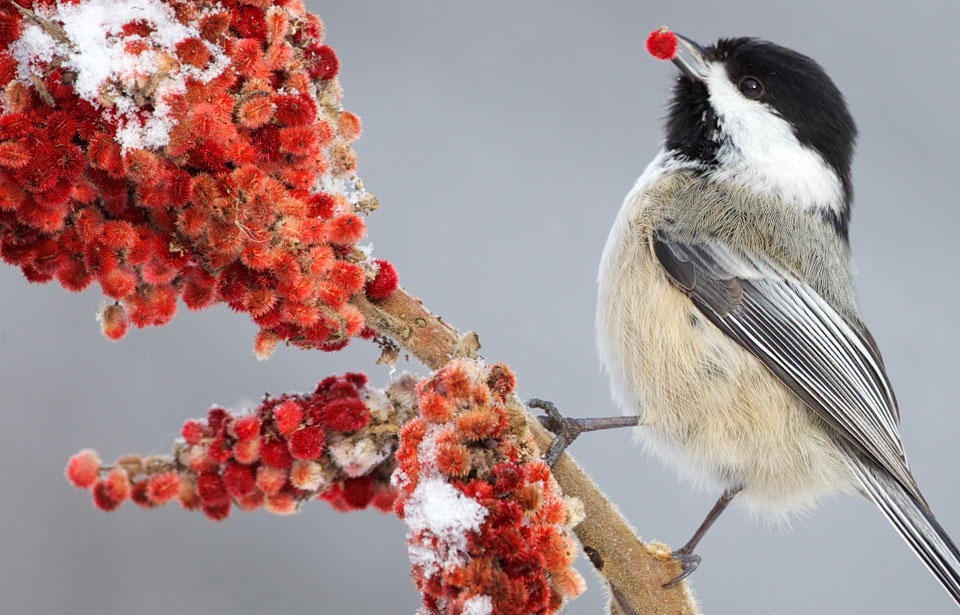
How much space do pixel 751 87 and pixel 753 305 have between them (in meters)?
0.49

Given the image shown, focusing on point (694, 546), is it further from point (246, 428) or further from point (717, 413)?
point (246, 428)

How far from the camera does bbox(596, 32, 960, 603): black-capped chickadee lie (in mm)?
1412

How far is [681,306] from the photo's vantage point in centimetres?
148

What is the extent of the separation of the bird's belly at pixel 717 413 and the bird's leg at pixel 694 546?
0.02 metres

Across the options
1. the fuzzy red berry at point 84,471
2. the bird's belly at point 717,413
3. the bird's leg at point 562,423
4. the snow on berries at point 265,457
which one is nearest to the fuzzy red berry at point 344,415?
the snow on berries at point 265,457

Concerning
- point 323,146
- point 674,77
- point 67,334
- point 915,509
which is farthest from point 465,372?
point 67,334

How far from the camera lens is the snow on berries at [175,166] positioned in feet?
2.56

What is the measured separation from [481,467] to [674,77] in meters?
1.29

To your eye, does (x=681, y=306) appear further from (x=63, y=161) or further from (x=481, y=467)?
(x=63, y=161)

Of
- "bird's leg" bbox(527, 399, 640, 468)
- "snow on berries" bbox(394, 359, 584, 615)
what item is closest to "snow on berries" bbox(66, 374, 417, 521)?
"snow on berries" bbox(394, 359, 584, 615)

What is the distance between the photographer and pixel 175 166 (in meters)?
0.81

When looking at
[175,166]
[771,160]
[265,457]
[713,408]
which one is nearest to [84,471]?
[265,457]

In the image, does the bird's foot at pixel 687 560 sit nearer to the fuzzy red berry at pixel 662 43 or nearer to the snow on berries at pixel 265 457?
the snow on berries at pixel 265 457

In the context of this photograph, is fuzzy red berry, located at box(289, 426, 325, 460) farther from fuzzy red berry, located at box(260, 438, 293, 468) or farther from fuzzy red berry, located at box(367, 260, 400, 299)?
fuzzy red berry, located at box(367, 260, 400, 299)
